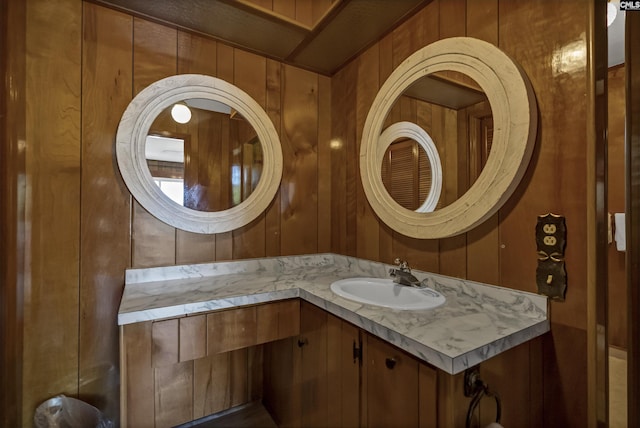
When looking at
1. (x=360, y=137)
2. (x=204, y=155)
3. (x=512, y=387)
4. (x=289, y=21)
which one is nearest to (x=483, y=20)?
(x=360, y=137)

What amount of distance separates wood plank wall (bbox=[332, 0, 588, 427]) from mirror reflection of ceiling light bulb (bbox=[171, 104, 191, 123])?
129 centimetres

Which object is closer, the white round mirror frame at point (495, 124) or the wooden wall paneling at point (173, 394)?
the white round mirror frame at point (495, 124)

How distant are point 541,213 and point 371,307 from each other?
676mm

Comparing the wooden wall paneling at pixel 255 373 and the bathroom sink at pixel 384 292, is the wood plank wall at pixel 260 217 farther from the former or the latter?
the wooden wall paneling at pixel 255 373

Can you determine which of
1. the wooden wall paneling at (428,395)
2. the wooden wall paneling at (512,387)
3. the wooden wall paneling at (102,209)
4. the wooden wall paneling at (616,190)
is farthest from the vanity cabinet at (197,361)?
the wooden wall paneling at (616,190)

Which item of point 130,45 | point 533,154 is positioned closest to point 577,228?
point 533,154

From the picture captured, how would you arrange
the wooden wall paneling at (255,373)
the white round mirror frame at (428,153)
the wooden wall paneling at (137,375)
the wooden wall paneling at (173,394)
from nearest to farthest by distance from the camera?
the wooden wall paneling at (137,375)
the white round mirror frame at (428,153)
the wooden wall paneling at (173,394)
the wooden wall paneling at (255,373)

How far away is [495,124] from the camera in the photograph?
1.04m

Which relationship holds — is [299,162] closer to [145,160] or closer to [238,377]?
[145,160]

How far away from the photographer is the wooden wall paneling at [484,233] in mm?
1070

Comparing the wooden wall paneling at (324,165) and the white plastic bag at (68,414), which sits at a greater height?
the wooden wall paneling at (324,165)

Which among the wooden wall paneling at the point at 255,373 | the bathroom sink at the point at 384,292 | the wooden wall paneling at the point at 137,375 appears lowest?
the wooden wall paneling at the point at 255,373

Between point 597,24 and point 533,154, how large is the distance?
0.41m

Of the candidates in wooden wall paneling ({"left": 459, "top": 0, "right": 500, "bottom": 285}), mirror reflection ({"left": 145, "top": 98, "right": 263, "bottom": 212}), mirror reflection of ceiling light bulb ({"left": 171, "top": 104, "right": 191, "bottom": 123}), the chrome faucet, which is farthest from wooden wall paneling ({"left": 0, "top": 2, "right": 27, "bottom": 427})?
wooden wall paneling ({"left": 459, "top": 0, "right": 500, "bottom": 285})
